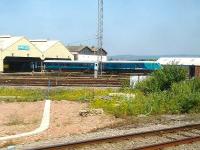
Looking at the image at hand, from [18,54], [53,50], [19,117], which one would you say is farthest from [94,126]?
[53,50]

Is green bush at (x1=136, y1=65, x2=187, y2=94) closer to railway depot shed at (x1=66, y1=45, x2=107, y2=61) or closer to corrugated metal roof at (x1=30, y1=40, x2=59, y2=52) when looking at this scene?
corrugated metal roof at (x1=30, y1=40, x2=59, y2=52)

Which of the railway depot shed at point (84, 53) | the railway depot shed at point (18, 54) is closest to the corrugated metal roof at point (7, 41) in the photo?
the railway depot shed at point (18, 54)

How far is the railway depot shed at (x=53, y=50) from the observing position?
90.1 m

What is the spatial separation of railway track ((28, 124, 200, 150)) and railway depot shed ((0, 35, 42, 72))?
65095 millimetres

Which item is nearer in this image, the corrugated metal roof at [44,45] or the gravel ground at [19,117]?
the gravel ground at [19,117]

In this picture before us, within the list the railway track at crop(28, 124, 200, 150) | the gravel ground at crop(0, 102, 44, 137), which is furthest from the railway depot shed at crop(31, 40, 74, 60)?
the railway track at crop(28, 124, 200, 150)

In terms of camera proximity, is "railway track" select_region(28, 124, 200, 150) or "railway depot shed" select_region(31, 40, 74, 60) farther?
"railway depot shed" select_region(31, 40, 74, 60)

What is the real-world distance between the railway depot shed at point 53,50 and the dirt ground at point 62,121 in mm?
65473

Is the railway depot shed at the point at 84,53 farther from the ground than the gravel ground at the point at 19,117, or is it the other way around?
the railway depot shed at the point at 84,53

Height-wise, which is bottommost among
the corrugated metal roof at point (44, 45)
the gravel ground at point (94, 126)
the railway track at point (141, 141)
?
the gravel ground at point (94, 126)

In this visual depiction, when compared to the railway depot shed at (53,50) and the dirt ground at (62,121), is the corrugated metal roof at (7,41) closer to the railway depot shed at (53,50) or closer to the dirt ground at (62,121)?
the railway depot shed at (53,50)

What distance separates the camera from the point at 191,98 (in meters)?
21.4

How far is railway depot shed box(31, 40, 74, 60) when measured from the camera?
90125 mm

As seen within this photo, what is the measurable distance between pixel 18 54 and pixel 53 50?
13.1m
